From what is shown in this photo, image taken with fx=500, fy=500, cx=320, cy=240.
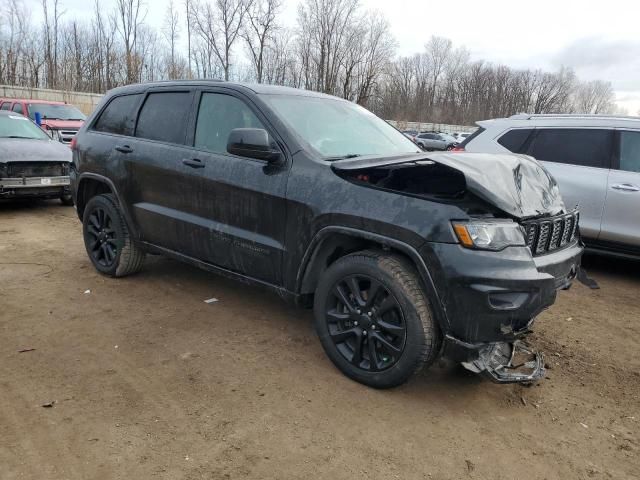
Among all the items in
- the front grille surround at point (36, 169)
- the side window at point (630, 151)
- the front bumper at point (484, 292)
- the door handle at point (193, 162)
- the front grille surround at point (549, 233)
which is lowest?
the front bumper at point (484, 292)

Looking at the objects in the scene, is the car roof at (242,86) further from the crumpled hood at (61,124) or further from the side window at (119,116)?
the crumpled hood at (61,124)

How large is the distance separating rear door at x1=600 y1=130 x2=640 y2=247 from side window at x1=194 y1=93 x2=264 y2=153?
4272mm

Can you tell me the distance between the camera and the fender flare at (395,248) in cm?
281

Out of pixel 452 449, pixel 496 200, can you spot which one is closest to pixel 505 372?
pixel 452 449

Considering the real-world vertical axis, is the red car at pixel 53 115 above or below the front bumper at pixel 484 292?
above

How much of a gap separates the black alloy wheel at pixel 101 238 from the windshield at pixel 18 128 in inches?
197

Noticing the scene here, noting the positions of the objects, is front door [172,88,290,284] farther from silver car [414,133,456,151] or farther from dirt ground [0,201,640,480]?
silver car [414,133,456,151]

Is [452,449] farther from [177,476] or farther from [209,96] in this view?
[209,96]

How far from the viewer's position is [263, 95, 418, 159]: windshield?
11.9ft

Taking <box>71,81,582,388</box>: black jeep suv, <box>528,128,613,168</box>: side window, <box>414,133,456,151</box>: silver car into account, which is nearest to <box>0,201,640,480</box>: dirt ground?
<box>71,81,582,388</box>: black jeep suv

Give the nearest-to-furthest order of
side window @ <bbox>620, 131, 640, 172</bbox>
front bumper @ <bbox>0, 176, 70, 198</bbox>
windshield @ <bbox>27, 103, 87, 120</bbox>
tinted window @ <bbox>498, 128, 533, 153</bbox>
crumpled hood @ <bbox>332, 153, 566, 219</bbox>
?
crumpled hood @ <bbox>332, 153, 566, 219</bbox>
side window @ <bbox>620, 131, 640, 172</bbox>
tinted window @ <bbox>498, 128, 533, 153</bbox>
front bumper @ <bbox>0, 176, 70, 198</bbox>
windshield @ <bbox>27, 103, 87, 120</bbox>

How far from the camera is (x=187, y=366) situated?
338cm

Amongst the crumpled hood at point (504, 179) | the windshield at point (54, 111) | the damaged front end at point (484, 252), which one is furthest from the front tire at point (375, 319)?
the windshield at point (54, 111)

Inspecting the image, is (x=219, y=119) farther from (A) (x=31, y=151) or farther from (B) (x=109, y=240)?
(A) (x=31, y=151)
